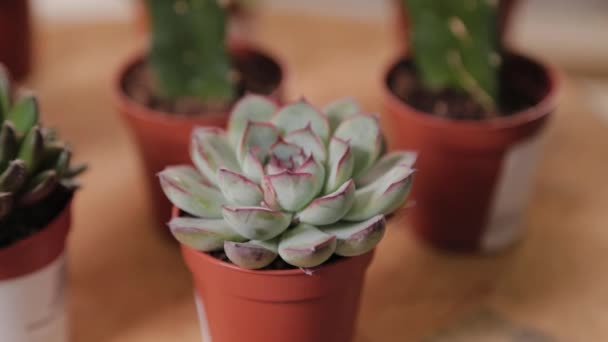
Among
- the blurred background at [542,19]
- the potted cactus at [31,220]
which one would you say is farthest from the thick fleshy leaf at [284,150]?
the blurred background at [542,19]

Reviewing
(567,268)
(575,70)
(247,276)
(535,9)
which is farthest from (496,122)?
(535,9)

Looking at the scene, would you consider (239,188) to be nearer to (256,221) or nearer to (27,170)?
(256,221)

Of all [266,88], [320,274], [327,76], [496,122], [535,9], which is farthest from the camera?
[535,9]

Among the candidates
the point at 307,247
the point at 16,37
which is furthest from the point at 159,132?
the point at 16,37

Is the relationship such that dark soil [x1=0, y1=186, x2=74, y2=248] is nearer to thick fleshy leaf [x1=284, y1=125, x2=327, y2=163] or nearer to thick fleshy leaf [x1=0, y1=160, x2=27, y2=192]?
thick fleshy leaf [x1=0, y1=160, x2=27, y2=192]

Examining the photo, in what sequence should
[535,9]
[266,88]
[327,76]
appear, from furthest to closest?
[535,9] < [327,76] < [266,88]

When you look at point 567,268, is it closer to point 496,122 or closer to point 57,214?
point 496,122

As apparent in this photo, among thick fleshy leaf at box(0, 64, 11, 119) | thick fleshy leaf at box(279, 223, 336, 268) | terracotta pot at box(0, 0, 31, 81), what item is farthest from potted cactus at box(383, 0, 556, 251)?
terracotta pot at box(0, 0, 31, 81)
